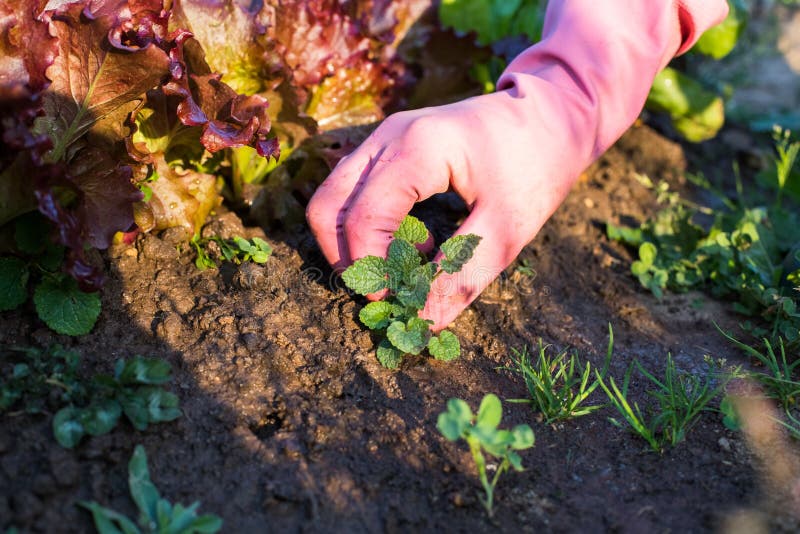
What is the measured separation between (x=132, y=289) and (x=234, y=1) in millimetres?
878

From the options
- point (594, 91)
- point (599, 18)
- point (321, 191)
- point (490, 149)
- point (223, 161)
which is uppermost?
point (599, 18)

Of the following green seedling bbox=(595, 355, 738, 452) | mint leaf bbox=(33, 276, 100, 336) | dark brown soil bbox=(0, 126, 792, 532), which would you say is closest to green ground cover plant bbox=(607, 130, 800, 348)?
dark brown soil bbox=(0, 126, 792, 532)

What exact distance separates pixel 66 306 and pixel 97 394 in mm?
292

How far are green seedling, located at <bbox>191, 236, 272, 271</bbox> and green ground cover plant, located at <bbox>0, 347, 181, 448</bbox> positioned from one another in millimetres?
511

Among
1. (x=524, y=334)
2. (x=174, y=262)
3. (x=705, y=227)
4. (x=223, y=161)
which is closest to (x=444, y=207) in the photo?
(x=524, y=334)

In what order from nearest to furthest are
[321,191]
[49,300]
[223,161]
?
[49,300] < [321,191] < [223,161]

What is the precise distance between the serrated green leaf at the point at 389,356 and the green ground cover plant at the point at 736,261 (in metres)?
1.00

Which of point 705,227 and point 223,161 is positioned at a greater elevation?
point 223,161

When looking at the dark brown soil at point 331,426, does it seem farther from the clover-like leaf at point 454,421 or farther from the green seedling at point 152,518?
the clover-like leaf at point 454,421

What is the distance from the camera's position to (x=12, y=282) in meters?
1.79

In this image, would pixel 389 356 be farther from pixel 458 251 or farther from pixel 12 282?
pixel 12 282

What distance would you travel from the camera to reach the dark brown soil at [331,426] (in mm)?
1498

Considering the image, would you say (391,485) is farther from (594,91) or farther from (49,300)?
(594,91)

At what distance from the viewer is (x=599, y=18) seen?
2039mm
